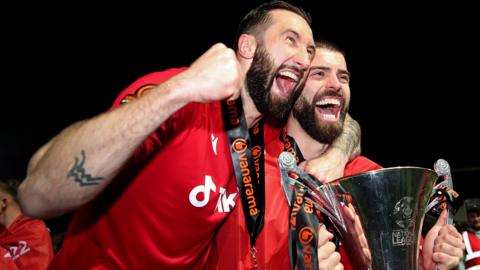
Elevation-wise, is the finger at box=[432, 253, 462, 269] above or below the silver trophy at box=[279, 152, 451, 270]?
below

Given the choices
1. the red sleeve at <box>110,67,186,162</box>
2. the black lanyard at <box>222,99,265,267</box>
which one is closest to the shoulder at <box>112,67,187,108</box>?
the red sleeve at <box>110,67,186,162</box>

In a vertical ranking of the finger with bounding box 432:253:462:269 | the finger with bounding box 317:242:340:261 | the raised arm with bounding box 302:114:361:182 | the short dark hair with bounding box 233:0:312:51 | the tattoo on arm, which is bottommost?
the finger with bounding box 432:253:462:269

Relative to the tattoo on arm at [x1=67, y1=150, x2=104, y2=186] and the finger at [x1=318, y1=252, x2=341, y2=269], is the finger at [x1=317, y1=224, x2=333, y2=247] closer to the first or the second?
the finger at [x1=318, y1=252, x2=341, y2=269]

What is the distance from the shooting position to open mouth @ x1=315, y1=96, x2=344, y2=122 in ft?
7.02

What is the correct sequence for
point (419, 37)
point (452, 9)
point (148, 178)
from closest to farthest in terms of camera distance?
point (148, 178) < point (452, 9) < point (419, 37)

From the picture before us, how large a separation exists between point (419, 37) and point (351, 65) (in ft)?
3.04

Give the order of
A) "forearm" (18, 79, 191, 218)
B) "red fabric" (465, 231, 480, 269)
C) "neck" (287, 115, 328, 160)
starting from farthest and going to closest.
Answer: "red fabric" (465, 231, 480, 269)
"neck" (287, 115, 328, 160)
"forearm" (18, 79, 191, 218)

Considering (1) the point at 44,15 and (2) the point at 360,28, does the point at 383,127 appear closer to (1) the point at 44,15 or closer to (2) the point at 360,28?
(2) the point at 360,28

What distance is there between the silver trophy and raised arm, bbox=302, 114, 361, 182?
34 centimetres

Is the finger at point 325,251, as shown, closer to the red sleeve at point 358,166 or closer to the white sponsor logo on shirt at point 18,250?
the red sleeve at point 358,166

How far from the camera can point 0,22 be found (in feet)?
17.1

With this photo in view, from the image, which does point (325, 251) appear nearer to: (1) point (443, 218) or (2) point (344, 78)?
(1) point (443, 218)

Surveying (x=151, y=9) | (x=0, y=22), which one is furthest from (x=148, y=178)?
(x=0, y=22)

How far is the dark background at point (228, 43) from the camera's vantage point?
17.9 ft
